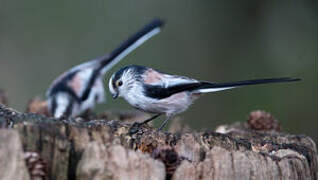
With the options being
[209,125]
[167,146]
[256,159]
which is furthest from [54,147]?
[209,125]

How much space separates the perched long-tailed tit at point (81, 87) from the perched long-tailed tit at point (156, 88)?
8.02 feet

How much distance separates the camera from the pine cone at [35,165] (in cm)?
244

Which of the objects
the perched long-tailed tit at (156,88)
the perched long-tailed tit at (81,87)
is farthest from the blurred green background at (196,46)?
the perched long-tailed tit at (156,88)

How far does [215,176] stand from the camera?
2.84 metres

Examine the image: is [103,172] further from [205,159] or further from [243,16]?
[243,16]

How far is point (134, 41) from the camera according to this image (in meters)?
6.94

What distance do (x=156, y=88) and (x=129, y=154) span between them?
189cm

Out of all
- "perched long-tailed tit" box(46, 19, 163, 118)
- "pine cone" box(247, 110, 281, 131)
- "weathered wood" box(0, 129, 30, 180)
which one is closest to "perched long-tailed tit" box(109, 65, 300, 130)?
"pine cone" box(247, 110, 281, 131)

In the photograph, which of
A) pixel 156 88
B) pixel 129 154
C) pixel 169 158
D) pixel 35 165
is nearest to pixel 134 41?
pixel 156 88

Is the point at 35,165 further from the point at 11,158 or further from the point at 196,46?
the point at 196,46

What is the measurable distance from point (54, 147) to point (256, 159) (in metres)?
1.19

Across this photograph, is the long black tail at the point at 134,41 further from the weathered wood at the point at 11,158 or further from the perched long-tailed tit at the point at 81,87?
the weathered wood at the point at 11,158

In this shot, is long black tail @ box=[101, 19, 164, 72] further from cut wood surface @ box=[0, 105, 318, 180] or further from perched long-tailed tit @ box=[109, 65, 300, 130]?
cut wood surface @ box=[0, 105, 318, 180]

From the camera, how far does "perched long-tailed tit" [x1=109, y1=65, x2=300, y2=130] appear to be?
4.44 metres
